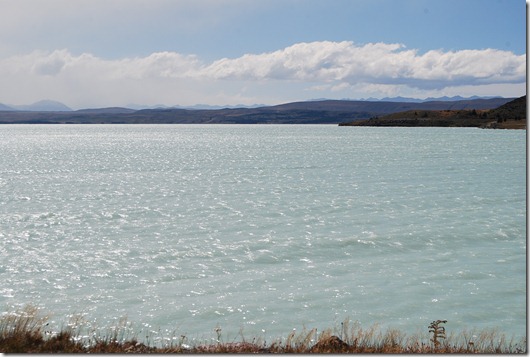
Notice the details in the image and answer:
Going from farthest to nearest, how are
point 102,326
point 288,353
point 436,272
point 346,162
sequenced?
point 346,162 < point 436,272 < point 102,326 < point 288,353

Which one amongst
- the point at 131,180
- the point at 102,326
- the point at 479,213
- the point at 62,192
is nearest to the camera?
the point at 102,326

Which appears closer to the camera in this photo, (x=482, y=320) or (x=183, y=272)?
(x=482, y=320)

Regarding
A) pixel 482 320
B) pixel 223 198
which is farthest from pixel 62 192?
pixel 482 320

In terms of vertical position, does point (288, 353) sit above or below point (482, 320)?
above

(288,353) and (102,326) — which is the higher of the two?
(288,353)

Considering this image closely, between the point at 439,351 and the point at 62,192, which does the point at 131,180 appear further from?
the point at 439,351

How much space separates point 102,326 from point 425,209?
22996mm

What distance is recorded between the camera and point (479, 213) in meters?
31.9

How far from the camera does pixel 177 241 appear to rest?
25.2m

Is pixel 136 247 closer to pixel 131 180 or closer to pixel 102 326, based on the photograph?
pixel 102 326

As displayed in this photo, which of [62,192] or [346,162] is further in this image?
[346,162]

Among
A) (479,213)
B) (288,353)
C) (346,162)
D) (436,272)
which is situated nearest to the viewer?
(288,353)

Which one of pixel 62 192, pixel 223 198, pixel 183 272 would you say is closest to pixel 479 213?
pixel 223 198

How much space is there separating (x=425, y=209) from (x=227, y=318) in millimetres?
20474
